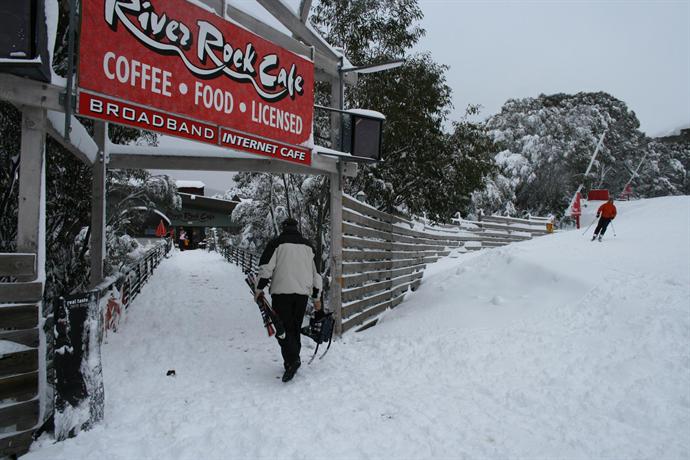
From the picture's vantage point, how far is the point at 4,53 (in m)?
3.44

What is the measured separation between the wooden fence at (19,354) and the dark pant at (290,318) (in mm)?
2331

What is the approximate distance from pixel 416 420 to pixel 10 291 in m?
3.38

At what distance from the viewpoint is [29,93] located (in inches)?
149

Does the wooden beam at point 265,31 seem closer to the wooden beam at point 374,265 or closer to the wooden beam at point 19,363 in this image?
the wooden beam at point 374,265

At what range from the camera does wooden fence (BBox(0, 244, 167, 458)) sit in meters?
3.37

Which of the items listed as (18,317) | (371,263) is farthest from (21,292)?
(371,263)

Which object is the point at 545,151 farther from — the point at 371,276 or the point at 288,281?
the point at 288,281

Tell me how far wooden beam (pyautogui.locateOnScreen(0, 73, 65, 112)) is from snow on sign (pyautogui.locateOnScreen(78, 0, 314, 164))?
22 cm

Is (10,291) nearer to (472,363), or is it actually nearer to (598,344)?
→ (472,363)

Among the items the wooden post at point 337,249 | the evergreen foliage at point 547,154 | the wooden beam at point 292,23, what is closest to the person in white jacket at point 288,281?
the wooden post at point 337,249

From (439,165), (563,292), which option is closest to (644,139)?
(439,165)

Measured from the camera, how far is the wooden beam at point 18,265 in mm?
3410

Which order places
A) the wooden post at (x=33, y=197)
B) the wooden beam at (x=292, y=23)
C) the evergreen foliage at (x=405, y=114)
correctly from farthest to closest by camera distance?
the evergreen foliage at (x=405, y=114) → the wooden beam at (x=292, y=23) → the wooden post at (x=33, y=197)

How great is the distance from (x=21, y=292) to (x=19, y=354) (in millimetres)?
459
